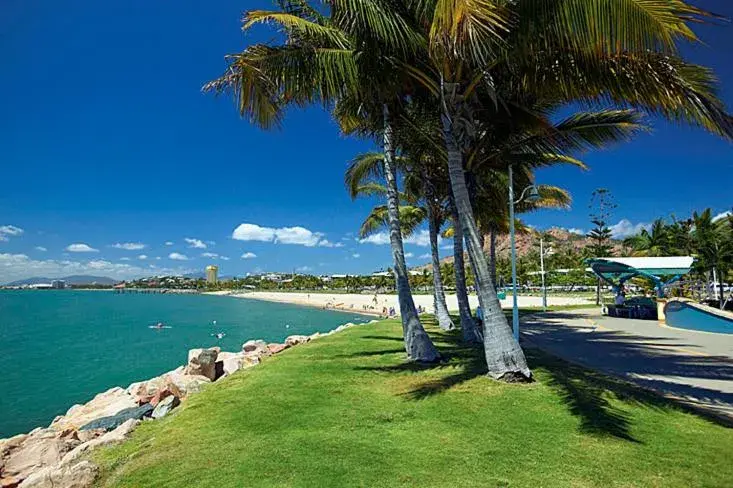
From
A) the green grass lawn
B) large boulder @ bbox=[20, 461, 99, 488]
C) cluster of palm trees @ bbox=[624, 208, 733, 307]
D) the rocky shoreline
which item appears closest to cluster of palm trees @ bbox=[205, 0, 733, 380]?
the green grass lawn

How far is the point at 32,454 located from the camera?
655cm

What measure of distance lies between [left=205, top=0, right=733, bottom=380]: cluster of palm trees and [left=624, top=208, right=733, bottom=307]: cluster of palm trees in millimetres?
20497

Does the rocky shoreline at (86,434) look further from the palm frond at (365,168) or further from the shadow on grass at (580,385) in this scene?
the palm frond at (365,168)

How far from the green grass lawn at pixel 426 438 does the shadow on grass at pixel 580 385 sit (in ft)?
0.11

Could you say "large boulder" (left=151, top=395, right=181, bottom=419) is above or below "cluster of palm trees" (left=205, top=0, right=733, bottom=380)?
below

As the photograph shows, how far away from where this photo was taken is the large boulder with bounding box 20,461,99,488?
4023mm

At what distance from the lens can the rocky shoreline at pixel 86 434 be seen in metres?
4.29

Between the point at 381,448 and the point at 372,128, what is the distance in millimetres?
8183

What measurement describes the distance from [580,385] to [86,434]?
8.05 metres

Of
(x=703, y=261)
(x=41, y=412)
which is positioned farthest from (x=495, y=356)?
(x=703, y=261)

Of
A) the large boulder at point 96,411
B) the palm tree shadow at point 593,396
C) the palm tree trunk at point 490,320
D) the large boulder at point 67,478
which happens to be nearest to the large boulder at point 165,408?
the large boulder at point 96,411

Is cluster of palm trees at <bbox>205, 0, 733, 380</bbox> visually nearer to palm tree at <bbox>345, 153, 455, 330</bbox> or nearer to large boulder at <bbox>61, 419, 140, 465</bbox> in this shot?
palm tree at <bbox>345, 153, 455, 330</bbox>

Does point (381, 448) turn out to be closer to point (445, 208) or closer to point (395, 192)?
point (395, 192)

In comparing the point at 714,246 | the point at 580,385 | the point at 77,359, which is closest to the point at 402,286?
the point at 580,385
